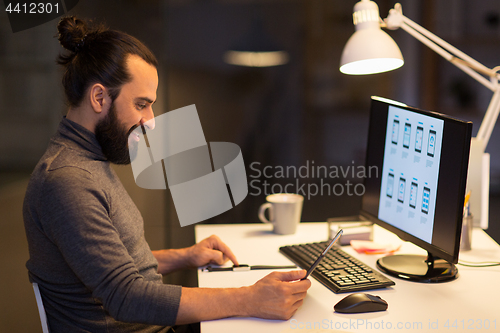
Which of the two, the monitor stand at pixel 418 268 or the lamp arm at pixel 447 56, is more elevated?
the lamp arm at pixel 447 56

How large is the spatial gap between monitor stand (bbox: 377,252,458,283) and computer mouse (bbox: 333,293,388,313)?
211mm

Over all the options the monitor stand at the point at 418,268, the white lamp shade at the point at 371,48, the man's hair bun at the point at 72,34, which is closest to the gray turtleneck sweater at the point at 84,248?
the man's hair bun at the point at 72,34

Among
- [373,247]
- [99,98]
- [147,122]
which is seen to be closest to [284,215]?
[373,247]

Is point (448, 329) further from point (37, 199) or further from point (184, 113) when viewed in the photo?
point (184, 113)

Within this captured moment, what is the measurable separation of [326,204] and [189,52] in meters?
0.88

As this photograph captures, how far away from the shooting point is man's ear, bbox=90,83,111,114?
1.12m

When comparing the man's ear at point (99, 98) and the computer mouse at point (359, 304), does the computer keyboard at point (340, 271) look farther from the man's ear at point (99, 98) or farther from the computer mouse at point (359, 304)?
the man's ear at point (99, 98)

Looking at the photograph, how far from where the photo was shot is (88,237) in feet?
2.98

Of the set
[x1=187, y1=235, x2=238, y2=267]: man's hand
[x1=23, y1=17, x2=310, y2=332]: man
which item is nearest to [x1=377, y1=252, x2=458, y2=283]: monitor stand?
[x1=23, y1=17, x2=310, y2=332]: man

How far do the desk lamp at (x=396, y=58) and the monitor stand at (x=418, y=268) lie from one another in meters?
0.42

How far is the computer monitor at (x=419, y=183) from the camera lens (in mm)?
1056

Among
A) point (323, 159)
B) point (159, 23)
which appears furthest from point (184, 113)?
point (323, 159)

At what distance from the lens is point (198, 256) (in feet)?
4.32

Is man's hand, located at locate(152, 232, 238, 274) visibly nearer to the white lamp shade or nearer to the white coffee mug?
the white coffee mug
